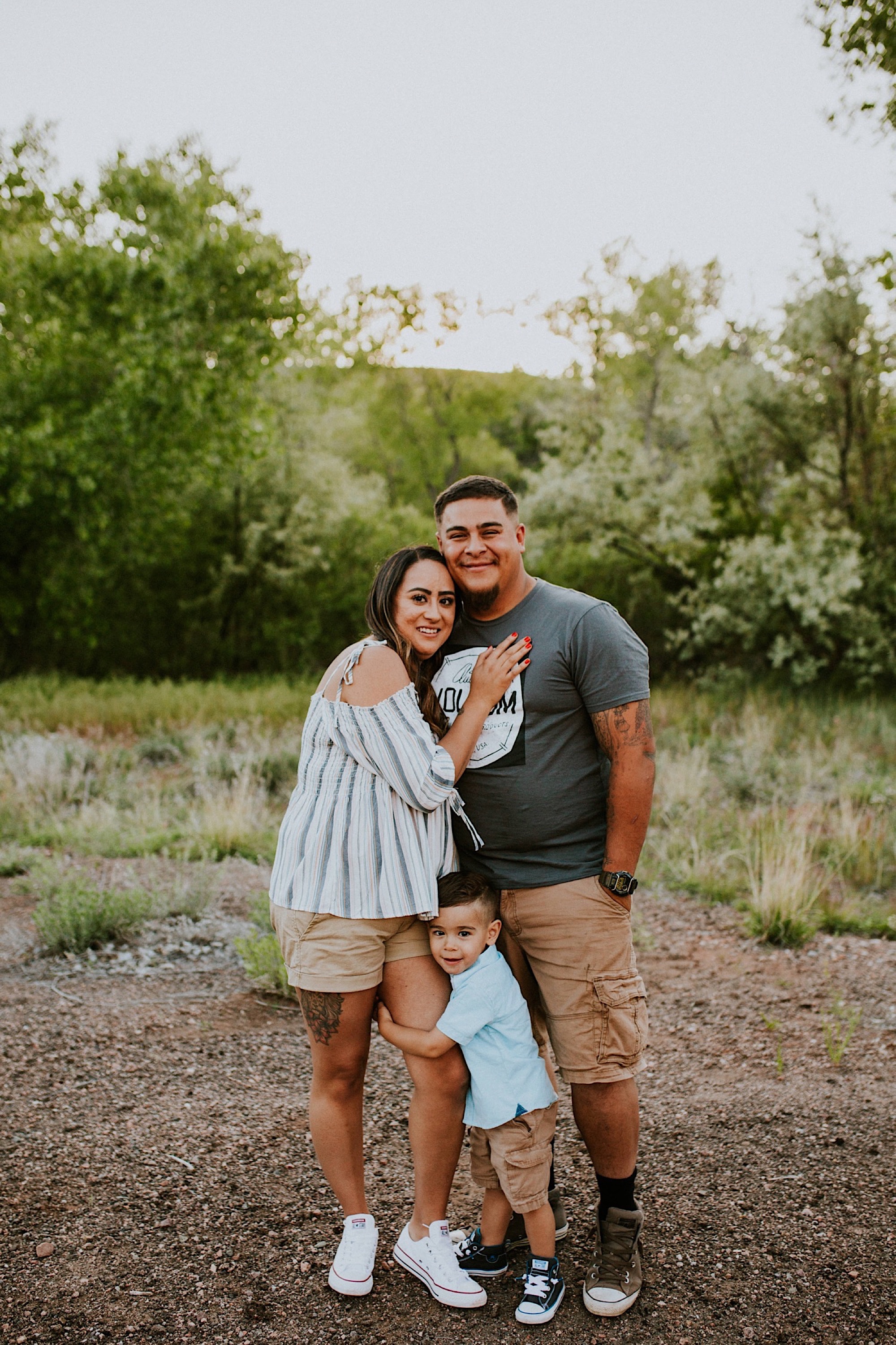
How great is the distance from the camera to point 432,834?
248 cm

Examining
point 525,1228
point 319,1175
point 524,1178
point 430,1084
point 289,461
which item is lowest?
point 319,1175

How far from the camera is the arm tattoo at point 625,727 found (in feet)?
8.10

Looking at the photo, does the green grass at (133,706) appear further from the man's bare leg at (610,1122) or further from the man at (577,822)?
the man's bare leg at (610,1122)

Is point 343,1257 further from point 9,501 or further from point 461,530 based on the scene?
point 9,501

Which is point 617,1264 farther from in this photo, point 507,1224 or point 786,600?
point 786,600

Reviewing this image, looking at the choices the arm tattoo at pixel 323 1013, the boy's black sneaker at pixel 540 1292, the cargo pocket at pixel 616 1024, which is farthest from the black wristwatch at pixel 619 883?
the boy's black sneaker at pixel 540 1292

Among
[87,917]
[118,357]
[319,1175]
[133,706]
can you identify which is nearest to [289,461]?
[118,357]

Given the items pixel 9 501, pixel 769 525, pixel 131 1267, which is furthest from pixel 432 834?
pixel 769 525

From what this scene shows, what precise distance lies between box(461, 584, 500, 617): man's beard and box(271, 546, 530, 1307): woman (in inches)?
2.5

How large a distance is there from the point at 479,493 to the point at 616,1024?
1.46m

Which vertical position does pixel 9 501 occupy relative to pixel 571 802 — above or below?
above

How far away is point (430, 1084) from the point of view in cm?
242

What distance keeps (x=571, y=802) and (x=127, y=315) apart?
46.2ft

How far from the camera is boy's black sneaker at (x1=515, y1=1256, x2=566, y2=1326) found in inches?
94.2
